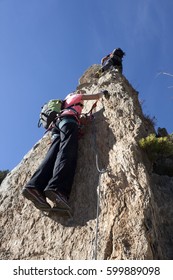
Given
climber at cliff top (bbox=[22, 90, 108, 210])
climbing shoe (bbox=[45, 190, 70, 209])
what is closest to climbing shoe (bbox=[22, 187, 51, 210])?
climber at cliff top (bbox=[22, 90, 108, 210])

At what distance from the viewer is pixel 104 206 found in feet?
22.2

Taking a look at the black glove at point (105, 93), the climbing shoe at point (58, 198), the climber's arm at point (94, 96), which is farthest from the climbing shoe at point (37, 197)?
the black glove at point (105, 93)

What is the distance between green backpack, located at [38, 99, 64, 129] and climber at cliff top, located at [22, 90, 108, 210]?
0.34 meters

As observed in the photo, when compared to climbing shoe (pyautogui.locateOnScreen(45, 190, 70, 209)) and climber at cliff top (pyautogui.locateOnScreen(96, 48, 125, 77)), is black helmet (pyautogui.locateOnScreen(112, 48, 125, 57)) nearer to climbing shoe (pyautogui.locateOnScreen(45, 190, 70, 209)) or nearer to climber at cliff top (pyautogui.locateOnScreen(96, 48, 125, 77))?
climber at cliff top (pyautogui.locateOnScreen(96, 48, 125, 77))

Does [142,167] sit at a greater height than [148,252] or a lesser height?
greater

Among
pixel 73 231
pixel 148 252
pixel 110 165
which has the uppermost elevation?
pixel 110 165

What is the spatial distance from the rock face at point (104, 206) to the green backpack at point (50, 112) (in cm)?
73

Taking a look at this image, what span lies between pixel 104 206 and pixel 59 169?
1082 millimetres

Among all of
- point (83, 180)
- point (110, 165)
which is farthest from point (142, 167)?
point (83, 180)

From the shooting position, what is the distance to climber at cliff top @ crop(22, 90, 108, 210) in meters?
6.93

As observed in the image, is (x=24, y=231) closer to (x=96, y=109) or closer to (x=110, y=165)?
(x=110, y=165)

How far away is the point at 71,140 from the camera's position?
7.81 metres

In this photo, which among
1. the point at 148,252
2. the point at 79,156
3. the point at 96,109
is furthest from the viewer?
the point at 96,109

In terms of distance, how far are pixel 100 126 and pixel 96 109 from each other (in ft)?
2.73
